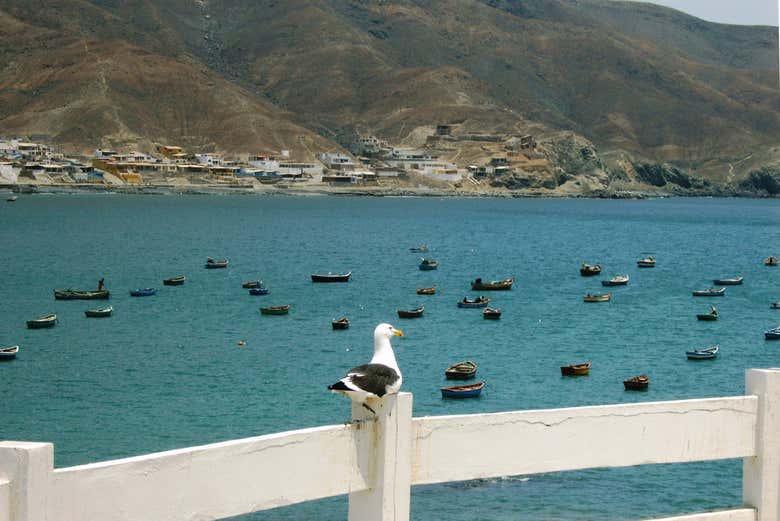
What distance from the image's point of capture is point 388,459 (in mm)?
5793

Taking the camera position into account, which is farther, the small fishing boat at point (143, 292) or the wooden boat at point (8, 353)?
the small fishing boat at point (143, 292)

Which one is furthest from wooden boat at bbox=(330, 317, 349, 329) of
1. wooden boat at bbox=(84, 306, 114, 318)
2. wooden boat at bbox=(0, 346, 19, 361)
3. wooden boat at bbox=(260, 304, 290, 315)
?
wooden boat at bbox=(0, 346, 19, 361)

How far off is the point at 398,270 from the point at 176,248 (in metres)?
22.8

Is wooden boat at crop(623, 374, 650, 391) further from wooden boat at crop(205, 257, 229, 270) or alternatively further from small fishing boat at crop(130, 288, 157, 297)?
wooden boat at crop(205, 257, 229, 270)

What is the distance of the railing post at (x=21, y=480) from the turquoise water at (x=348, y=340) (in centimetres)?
1724

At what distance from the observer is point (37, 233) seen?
110 meters

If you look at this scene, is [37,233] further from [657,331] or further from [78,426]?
[78,426]

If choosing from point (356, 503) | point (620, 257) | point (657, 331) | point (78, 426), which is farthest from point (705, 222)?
point (356, 503)

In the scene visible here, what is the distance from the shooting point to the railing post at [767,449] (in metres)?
6.75

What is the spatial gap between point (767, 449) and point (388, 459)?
7.68ft

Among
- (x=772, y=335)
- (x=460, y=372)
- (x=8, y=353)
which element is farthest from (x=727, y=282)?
(x=8, y=353)

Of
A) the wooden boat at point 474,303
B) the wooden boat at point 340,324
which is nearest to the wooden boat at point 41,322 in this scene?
the wooden boat at point 340,324

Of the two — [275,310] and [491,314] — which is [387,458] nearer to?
[275,310]

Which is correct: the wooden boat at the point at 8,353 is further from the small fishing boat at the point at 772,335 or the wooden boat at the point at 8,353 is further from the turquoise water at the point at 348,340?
the small fishing boat at the point at 772,335
